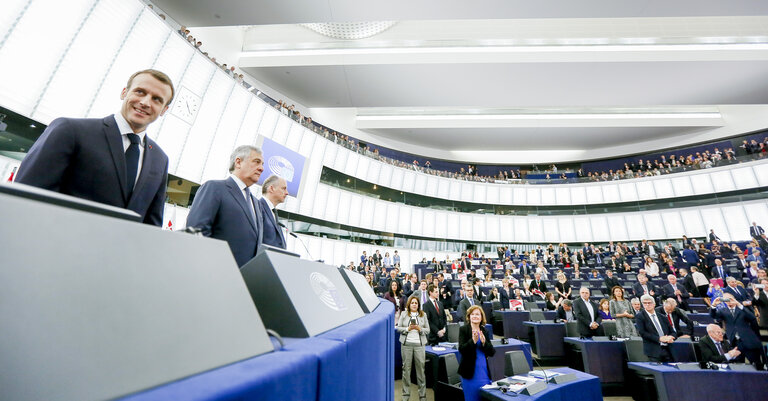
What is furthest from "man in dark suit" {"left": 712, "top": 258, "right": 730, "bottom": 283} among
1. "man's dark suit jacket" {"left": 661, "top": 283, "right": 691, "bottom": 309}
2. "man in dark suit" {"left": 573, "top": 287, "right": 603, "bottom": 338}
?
"man in dark suit" {"left": 573, "top": 287, "right": 603, "bottom": 338}

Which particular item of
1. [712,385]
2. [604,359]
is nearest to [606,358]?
[604,359]

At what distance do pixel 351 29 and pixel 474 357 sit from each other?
14359mm

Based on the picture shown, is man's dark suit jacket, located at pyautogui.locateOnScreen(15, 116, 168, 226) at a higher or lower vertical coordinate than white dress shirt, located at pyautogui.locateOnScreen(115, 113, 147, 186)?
lower

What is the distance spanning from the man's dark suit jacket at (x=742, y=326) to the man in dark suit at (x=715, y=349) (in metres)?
0.30

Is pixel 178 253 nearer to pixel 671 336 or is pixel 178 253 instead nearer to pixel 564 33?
pixel 671 336

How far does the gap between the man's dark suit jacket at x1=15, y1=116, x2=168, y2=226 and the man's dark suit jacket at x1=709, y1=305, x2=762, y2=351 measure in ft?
23.5

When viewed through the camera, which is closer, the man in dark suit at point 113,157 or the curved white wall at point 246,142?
the man in dark suit at point 113,157

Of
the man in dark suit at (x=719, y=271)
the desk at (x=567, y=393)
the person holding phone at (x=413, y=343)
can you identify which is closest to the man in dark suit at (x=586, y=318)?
the desk at (x=567, y=393)

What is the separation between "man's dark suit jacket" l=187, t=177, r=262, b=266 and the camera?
5.55 feet

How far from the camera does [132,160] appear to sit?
4.60ft

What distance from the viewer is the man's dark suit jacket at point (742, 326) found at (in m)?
4.52

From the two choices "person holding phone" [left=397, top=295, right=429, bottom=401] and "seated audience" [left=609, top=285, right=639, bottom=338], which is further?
"seated audience" [left=609, top=285, right=639, bottom=338]

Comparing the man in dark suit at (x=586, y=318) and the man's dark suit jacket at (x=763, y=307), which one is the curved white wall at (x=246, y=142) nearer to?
the man in dark suit at (x=586, y=318)

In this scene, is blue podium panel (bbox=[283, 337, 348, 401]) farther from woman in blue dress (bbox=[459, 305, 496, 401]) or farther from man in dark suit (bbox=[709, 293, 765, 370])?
man in dark suit (bbox=[709, 293, 765, 370])
